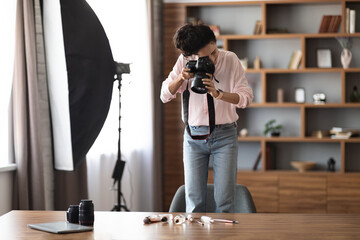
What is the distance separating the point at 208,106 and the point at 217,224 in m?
0.76

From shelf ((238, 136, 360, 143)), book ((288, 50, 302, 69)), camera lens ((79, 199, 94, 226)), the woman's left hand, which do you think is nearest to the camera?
camera lens ((79, 199, 94, 226))

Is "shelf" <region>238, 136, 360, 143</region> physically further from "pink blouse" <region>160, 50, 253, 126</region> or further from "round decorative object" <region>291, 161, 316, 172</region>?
"pink blouse" <region>160, 50, 253, 126</region>

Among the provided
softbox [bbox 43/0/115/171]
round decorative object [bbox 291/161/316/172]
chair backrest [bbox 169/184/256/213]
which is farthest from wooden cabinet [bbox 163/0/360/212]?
chair backrest [bbox 169/184/256/213]

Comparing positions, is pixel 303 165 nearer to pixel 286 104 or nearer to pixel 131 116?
pixel 286 104

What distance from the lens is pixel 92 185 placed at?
14.8 feet

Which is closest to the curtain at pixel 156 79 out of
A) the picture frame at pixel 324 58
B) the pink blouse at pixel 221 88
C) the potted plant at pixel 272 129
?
the potted plant at pixel 272 129

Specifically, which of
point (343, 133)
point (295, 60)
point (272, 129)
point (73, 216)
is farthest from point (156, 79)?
point (73, 216)

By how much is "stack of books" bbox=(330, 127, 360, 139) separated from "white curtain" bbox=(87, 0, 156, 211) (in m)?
1.74

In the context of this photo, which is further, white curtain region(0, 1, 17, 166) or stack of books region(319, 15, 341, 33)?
stack of books region(319, 15, 341, 33)

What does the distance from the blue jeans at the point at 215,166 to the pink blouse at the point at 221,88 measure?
0.14 ft

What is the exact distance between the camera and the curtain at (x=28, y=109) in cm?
344

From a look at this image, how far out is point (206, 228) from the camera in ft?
6.02

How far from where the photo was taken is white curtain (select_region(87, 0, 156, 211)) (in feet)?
15.3

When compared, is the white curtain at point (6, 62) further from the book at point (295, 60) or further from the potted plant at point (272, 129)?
the book at point (295, 60)
